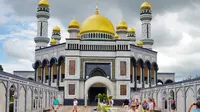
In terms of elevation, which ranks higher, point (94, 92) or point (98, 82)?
point (98, 82)

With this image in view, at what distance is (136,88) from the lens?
46125mm

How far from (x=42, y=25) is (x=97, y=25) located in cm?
1009

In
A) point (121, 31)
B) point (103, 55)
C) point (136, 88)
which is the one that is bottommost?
point (136, 88)

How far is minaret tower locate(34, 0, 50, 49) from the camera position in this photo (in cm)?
5081

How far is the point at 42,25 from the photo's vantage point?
51531 millimetres

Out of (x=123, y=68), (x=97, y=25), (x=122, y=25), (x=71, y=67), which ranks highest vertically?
(x=97, y=25)

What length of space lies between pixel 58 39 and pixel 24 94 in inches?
1533

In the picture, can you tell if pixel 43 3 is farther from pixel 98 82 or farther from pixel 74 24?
pixel 98 82

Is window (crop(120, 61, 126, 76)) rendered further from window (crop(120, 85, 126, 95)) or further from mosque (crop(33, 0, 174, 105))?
window (crop(120, 85, 126, 95))

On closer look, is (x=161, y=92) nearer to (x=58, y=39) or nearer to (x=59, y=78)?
(x=59, y=78)

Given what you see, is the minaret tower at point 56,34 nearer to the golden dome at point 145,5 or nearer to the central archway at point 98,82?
the golden dome at point 145,5

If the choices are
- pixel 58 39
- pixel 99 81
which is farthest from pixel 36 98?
pixel 58 39

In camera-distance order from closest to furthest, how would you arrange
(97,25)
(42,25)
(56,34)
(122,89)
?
(122,89), (97,25), (42,25), (56,34)

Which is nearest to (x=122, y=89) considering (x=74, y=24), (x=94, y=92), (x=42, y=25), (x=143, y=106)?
(x=94, y=92)
